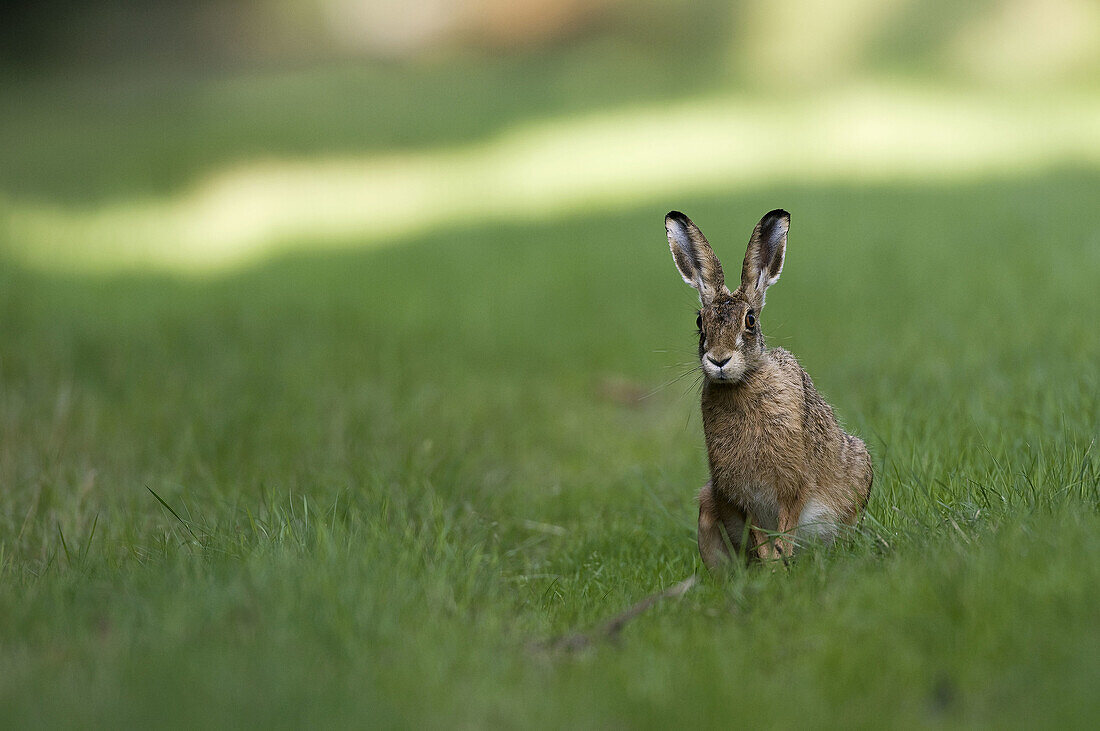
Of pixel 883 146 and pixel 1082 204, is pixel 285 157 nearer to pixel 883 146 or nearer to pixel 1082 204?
pixel 883 146

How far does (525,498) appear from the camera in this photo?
19.1ft

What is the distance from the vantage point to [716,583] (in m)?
3.97

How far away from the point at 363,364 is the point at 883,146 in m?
11.5

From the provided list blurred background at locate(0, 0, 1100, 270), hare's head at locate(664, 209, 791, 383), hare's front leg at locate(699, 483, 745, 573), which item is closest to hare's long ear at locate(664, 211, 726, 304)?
hare's head at locate(664, 209, 791, 383)

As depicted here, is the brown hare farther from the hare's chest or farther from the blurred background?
the blurred background

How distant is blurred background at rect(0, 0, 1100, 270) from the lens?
16.0 metres

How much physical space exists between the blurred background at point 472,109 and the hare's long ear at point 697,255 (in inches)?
388

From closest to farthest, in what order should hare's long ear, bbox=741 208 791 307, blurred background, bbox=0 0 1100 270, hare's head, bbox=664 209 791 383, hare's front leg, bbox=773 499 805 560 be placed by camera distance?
1. hare's front leg, bbox=773 499 805 560
2. hare's head, bbox=664 209 791 383
3. hare's long ear, bbox=741 208 791 307
4. blurred background, bbox=0 0 1100 270

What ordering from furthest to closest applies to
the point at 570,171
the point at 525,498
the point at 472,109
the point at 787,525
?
the point at 472,109 < the point at 570,171 < the point at 525,498 < the point at 787,525

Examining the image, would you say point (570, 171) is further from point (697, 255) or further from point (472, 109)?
point (697, 255)

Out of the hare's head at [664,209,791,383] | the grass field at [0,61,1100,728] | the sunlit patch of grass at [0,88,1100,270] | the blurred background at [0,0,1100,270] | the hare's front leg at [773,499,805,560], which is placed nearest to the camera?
the grass field at [0,61,1100,728]

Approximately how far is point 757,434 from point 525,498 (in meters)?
1.83

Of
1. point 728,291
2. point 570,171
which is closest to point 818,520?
point 728,291

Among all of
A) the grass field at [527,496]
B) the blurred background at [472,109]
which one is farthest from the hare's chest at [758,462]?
the blurred background at [472,109]
